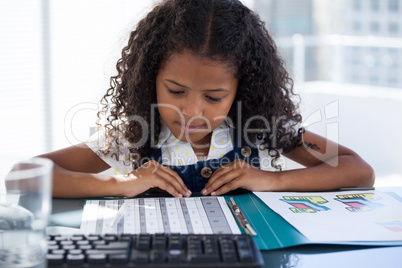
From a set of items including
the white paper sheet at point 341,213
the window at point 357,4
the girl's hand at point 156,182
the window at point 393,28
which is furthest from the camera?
the window at point 357,4

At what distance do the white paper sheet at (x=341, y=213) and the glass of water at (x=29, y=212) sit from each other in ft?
1.31

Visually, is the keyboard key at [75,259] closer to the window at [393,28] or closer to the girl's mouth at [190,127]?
the girl's mouth at [190,127]

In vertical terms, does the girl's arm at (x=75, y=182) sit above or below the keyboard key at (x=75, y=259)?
above

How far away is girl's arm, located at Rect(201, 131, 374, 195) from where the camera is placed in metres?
1.05

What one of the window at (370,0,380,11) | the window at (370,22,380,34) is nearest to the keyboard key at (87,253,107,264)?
the window at (370,22,380,34)

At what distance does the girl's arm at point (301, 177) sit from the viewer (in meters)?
1.05

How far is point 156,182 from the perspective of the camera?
102cm

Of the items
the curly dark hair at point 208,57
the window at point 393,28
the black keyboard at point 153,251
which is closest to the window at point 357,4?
the window at point 393,28

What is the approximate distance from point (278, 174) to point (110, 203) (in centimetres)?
38

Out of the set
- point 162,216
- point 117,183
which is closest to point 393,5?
point 117,183

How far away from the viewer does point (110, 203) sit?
3.09ft

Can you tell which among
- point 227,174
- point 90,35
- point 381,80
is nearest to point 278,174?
point 227,174

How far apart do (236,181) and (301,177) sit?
0.51 feet

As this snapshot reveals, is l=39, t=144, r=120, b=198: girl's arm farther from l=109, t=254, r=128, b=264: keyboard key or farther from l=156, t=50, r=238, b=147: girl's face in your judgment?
l=109, t=254, r=128, b=264: keyboard key
